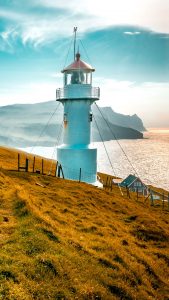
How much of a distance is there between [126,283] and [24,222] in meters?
→ 5.71

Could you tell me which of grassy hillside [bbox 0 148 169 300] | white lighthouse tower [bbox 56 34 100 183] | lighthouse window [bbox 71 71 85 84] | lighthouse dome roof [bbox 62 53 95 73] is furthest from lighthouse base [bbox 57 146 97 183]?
grassy hillside [bbox 0 148 169 300]

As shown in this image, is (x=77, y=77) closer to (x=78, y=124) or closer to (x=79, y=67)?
(x=79, y=67)

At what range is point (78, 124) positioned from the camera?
36062 mm

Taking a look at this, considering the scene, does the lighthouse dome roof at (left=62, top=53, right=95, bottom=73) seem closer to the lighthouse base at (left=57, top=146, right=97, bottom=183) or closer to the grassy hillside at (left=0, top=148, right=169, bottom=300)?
the lighthouse base at (left=57, top=146, right=97, bottom=183)

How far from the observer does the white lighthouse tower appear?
3581cm

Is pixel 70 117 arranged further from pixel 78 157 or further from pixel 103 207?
pixel 103 207

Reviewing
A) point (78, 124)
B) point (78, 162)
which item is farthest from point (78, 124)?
point (78, 162)

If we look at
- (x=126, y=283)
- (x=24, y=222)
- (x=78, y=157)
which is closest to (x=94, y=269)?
(x=126, y=283)

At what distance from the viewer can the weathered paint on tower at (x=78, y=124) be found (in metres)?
35.8

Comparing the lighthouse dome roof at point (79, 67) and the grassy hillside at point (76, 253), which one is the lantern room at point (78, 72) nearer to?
the lighthouse dome roof at point (79, 67)

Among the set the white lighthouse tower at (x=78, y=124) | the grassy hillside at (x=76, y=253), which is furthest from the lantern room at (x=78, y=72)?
the grassy hillside at (x=76, y=253)

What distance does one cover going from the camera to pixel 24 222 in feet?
50.0

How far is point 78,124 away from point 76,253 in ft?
77.8

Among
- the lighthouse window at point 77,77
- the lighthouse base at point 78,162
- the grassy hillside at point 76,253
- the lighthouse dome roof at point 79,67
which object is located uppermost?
the lighthouse dome roof at point 79,67
